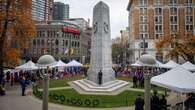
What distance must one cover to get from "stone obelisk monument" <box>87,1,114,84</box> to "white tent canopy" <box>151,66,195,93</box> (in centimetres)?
1862

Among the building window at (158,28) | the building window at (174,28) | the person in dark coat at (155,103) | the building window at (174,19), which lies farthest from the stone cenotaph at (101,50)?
the building window at (174,19)

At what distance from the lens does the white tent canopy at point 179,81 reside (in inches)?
593

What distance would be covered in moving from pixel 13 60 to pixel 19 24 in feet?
25.3

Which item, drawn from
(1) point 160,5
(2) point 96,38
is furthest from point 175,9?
(2) point 96,38

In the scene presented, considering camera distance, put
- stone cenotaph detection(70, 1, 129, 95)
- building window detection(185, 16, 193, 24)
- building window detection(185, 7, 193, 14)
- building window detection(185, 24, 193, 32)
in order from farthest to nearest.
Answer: building window detection(185, 16, 193, 24) < building window detection(185, 7, 193, 14) < building window detection(185, 24, 193, 32) < stone cenotaph detection(70, 1, 129, 95)

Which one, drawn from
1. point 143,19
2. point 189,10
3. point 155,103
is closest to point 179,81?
point 155,103

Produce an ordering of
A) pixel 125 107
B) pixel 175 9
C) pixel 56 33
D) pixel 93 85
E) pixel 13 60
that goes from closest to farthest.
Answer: pixel 125 107 < pixel 93 85 < pixel 13 60 < pixel 175 9 < pixel 56 33

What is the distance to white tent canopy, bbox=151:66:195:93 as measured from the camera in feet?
49.5

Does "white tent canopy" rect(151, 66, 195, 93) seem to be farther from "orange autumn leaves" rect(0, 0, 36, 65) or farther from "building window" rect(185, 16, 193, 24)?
"building window" rect(185, 16, 193, 24)

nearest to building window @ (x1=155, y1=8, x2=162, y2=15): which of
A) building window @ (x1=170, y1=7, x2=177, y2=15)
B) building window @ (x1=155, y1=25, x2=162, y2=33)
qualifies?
building window @ (x1=170, y1=7, x2=177, y2=15)

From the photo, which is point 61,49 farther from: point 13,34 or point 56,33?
point 13,34

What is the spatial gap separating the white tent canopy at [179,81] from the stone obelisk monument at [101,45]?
61.1 ft

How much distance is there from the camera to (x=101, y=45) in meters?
36.1

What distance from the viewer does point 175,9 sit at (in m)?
93.2
